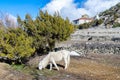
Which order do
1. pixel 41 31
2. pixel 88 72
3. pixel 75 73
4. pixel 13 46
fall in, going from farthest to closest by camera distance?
pixel 41 31
pixel 13 46
pixel 88 72
pixel 75 73

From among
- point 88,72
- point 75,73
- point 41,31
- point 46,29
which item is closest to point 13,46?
point 41,31

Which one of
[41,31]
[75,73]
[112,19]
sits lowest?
[75,73]

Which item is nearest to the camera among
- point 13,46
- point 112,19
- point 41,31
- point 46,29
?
point 13,46

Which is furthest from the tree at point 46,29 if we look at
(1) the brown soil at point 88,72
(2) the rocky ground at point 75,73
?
(2) the rocky ground at point 75,73

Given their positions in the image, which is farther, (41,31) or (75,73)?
(41,31)

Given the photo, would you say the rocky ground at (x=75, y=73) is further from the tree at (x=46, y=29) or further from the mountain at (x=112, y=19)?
the mountain at (x=112, y=19)

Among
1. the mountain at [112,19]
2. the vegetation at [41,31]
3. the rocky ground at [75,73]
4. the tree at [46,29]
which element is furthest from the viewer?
the mountain at [112,19]

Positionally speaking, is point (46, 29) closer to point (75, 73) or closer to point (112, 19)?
point (75, 73)

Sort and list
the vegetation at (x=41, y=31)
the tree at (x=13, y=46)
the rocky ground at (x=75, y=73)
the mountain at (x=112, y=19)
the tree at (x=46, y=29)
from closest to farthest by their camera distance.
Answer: the rocky ground at (x=75, y=73) < the tree at (x=13, y=46) < the vegetation at (x=41, y=31) < the tree at (x=46, y=29) < the mountain at (x=112, y=19)

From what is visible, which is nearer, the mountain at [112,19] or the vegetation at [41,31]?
the vegetation at [41,31]

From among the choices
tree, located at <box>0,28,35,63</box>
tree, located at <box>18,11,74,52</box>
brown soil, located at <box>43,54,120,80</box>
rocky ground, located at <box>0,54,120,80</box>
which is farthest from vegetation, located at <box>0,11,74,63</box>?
rocky ground, located at <box>0,54,120,80</box>

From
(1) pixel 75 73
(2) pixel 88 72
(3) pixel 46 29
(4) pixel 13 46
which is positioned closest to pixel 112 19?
(3) pixel 46 29

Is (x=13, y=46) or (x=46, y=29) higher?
(x=46, y=29)

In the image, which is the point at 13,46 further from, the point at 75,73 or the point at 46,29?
the point at 75,73
